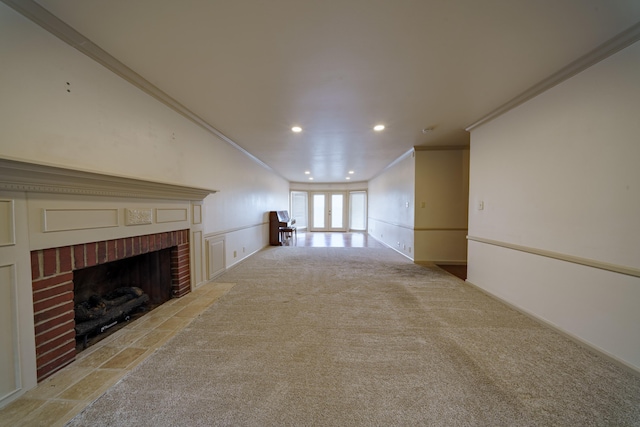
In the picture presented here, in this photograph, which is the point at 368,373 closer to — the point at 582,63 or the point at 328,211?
the point at 582,63

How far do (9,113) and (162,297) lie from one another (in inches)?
82.8

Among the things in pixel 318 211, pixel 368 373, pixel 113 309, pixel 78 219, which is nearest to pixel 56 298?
pixel 78 219

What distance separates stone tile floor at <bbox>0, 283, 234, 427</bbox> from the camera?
1194 mm

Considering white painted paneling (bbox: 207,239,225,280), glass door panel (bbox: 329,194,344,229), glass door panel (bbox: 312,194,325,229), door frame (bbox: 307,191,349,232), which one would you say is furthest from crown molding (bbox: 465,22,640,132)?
glass door panel (bbox: 312,194,325,229)

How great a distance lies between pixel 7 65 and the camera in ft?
4.25

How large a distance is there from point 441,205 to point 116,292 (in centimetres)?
508

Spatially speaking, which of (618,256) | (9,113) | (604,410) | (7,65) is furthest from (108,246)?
(618,256)

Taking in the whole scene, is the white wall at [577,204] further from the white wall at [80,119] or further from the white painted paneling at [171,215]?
the white painted paneling at [171,215]

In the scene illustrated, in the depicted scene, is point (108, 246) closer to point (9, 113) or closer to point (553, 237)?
point (9, 113)

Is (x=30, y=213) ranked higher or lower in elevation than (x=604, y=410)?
higher

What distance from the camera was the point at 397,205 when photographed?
5.56 metres

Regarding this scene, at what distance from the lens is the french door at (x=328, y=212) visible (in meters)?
10.1

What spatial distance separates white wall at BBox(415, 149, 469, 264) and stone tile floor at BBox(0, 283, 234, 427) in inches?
159

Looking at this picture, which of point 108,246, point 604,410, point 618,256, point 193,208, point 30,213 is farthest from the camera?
point 193,208
